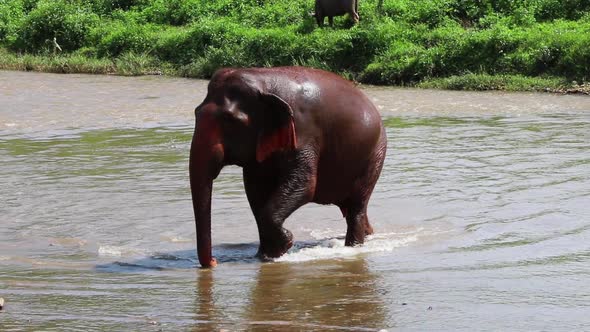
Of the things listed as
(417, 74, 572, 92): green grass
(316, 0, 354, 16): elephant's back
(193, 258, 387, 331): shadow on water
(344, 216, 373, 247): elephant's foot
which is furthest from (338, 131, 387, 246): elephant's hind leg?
(316, 0, 354, 16): elephant's back

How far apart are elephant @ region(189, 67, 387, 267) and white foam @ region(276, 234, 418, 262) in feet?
0.39

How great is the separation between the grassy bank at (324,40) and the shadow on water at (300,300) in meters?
11.9

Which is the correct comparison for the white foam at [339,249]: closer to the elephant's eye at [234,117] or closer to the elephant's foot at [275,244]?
→ the elephant's foot at [275,244]

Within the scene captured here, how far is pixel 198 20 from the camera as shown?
26.8m

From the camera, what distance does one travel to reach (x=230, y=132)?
8.10 metres

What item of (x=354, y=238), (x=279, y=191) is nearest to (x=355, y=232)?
(x=354, y=238)

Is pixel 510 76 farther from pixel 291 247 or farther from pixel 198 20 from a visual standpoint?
pixel 291 247

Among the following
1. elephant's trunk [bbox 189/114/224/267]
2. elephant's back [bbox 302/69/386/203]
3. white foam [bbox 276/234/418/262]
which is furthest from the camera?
white foam [bbox 276/234/418/262]

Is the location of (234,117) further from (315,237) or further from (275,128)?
(315,237)

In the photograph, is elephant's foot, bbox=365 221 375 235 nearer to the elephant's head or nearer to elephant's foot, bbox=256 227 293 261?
elephant's foot, bbox=256 227 293 261

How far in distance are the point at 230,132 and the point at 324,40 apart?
48.9ft

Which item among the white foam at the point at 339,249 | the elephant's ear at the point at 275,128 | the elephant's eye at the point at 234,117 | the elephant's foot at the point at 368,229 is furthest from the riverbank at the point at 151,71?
the elephant's eye at the point at 234,117

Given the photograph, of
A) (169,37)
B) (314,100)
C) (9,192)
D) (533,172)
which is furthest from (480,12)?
(314,100)

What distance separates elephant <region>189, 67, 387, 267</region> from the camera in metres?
8.05
